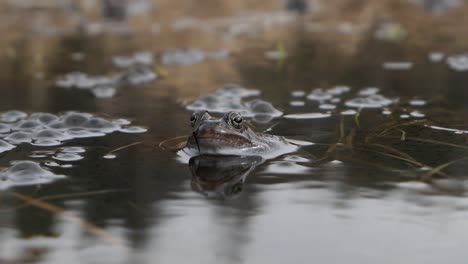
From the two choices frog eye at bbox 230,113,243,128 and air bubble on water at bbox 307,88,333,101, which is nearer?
frog eye at bbox 230,113,243,128

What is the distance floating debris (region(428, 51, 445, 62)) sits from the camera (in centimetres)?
811

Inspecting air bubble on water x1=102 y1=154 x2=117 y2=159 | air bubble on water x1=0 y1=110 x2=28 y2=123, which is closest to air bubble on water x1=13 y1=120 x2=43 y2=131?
air bubble on water x1=0 y1=110 x2=28 y2=123

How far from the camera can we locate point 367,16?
1345 cm

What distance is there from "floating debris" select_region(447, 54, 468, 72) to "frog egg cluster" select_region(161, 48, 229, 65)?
8.65 ft

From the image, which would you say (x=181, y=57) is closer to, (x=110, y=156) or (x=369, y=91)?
(x=369, y=91)

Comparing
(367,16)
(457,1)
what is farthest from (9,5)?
(457,1)

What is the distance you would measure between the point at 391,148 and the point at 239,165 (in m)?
0.89

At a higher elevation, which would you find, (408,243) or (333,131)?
(333,131)

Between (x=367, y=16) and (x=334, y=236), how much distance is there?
1098 centimetres

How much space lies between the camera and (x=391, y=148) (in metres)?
4.29

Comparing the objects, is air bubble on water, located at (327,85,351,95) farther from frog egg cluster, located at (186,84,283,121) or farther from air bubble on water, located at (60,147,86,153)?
air bubble on water, located at (60,147,86,153)

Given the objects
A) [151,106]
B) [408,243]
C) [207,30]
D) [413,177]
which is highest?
[207,30]

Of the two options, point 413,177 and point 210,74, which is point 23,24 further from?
point 413,177

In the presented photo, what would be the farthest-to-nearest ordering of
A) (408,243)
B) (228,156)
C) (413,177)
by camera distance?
(228,156), (413,177), (408,243)
